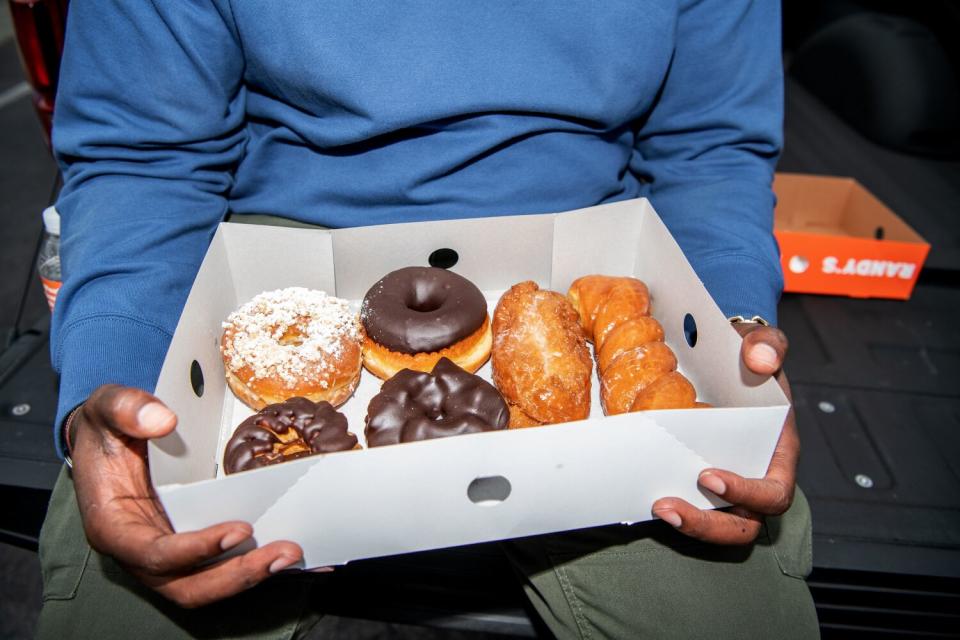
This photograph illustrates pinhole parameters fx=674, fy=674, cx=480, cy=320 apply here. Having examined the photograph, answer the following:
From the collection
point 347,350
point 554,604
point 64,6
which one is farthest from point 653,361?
point 64,6

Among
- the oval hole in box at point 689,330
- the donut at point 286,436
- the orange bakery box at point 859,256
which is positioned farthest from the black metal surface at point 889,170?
the donut at point 286,436

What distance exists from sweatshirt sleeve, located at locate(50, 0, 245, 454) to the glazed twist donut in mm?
749

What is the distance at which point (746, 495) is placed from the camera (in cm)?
92

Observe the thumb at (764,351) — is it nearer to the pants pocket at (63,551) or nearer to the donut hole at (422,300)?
the donut hole at (422,300)

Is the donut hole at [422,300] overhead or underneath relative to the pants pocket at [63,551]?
overhead

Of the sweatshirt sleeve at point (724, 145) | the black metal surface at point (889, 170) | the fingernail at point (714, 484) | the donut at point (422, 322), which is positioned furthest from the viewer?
the black metal surface at point (889, 170)

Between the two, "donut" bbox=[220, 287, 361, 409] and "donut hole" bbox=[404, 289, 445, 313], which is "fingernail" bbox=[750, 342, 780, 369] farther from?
"donut" bbox=[220, 287, 361, 409]

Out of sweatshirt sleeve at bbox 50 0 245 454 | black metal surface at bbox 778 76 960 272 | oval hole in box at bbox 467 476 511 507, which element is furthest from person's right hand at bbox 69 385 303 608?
black metal surface at bbox 778 76 960 272

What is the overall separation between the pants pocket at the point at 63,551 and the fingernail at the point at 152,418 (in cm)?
44

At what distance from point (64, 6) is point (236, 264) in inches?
43.4

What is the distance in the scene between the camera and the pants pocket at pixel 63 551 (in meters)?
1.05

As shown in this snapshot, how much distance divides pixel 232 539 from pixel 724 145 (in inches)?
49.3

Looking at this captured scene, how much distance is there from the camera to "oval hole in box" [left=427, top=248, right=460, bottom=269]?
1.34m

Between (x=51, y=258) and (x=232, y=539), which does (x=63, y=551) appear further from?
(x=51, y=258)
